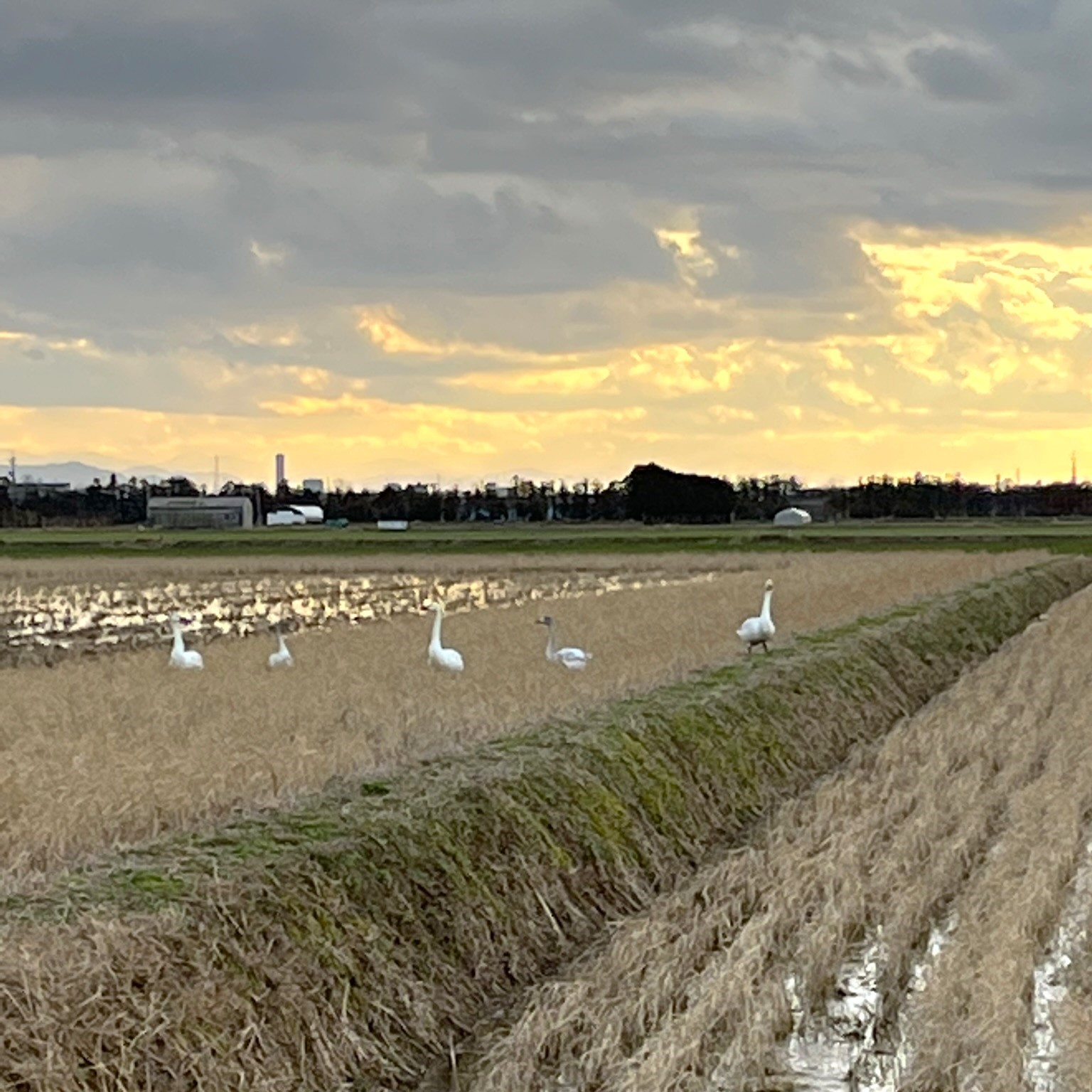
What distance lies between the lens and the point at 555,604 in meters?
29.2

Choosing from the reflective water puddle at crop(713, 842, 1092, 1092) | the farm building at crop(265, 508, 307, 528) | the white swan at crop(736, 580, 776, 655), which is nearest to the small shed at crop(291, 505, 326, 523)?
the farm building at crop(265, 508, 307, 528)

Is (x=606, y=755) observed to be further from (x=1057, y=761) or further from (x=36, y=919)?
(x=36, y=919)

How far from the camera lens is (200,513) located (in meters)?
109

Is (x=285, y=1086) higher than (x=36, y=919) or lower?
lower

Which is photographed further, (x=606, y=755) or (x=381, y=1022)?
(x=606, y=755)

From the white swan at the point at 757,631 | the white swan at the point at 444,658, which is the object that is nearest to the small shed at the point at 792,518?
the white swan at the point at 757,631

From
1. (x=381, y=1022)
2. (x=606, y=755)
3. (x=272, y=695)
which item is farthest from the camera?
(x=272, y=695)

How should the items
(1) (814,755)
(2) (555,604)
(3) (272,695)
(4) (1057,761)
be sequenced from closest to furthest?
(4) (1057,761) → (1) (814,755) → (3) (272,695) → (2) (555,604)

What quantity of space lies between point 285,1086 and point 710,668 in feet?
32.9

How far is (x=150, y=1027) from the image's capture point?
5.66 meters

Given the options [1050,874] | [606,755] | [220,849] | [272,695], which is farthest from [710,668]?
[220,849]

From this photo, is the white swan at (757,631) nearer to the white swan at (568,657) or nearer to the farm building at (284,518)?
the white swan at (568,657)

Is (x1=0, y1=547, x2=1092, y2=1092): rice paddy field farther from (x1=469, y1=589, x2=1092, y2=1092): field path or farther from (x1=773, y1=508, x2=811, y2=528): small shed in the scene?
(x1=773, y1=508, x2=811, y2=528): small shed

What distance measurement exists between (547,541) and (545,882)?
55291mm
